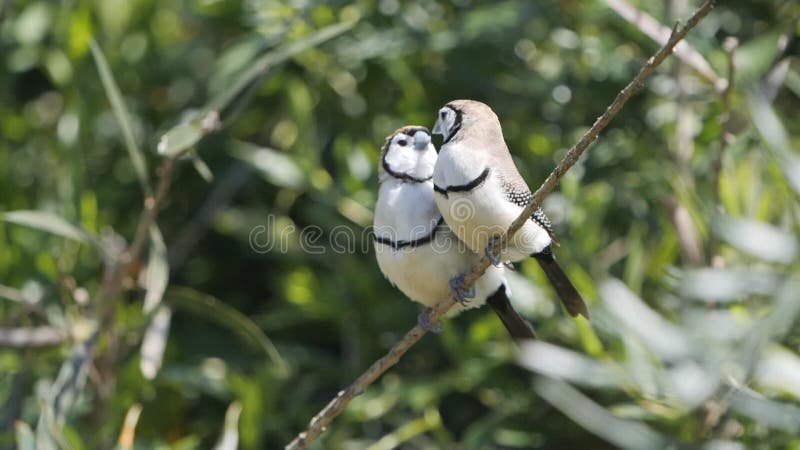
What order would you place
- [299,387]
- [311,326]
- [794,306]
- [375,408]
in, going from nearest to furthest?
[794,306] → [375,408] → [299,387] → [311,326]

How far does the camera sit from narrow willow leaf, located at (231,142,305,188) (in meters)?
4.08

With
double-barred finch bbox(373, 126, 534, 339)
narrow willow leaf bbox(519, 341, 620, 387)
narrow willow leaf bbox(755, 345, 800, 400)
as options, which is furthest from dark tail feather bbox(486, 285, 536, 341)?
narrow willow leaf bbox(755, 345, 800, 400)

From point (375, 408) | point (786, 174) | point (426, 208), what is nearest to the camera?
point (786, 174)

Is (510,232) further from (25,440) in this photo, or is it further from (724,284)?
(25,440)

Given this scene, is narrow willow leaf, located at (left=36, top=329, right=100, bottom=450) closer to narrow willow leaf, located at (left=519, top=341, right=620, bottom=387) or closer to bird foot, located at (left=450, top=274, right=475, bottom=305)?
bird foot, located at (left=450, top=274, right=475, bottom=305)

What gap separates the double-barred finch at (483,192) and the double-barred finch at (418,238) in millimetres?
149

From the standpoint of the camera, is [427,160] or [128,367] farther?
[128,367]

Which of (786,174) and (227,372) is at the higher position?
(786,174)

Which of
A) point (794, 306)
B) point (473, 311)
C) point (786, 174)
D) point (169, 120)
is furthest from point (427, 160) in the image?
point (169, 120)

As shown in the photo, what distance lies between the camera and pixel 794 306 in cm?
195

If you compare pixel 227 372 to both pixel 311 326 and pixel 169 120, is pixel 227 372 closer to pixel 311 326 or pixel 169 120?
pixel 311 326

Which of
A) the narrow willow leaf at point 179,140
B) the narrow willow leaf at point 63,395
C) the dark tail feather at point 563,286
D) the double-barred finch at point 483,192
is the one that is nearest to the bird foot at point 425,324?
the double-barred finch at point 483,192

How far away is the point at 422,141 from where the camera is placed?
3180mm

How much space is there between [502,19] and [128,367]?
1757 millimetres
